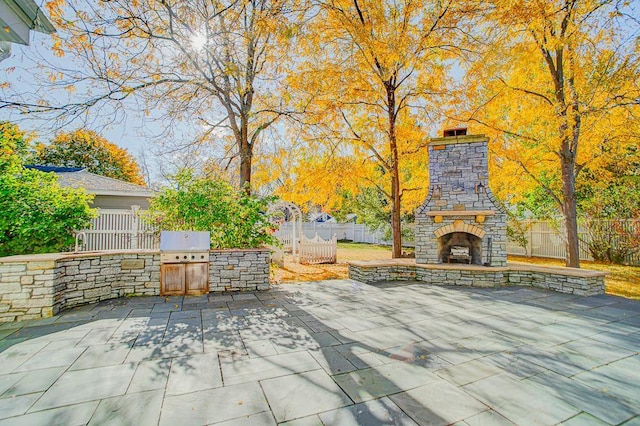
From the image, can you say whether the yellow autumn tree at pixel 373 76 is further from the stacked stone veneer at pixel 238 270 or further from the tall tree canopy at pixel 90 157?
the tall tree canopy at pixel 90 157

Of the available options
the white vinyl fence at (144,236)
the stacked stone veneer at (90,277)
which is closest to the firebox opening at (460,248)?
the white vinyl fence at (144,236)

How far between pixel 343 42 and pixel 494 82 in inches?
160

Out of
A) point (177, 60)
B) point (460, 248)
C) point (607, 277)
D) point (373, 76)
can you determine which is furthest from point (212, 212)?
point (607, 277)

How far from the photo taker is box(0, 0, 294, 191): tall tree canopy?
5.10 metres

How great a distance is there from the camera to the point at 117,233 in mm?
7059

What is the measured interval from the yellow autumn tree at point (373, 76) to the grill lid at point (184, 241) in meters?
4.04

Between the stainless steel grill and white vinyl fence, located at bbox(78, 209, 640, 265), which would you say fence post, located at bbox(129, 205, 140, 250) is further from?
the stainless steel grill

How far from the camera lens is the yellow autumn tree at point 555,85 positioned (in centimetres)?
538

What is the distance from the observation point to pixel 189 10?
539 centimetres

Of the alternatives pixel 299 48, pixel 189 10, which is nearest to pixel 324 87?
pixel 299 48

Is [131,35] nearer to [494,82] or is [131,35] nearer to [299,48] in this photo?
[299,48]

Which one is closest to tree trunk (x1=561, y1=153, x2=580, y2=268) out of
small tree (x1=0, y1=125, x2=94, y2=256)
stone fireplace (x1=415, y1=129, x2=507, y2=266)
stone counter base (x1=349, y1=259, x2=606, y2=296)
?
stone counter base (x1=349, y1=259, x2=606, y2=296)

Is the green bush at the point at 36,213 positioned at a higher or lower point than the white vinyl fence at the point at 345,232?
higher

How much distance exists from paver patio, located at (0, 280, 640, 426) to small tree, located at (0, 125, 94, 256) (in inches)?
82.1
